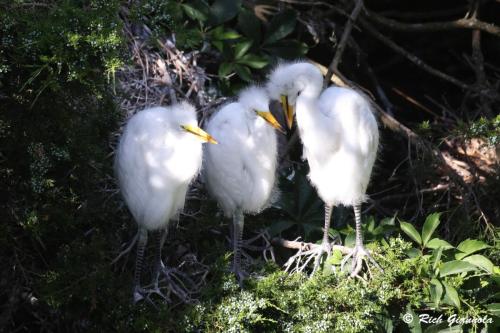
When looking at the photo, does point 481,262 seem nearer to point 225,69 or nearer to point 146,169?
point 146,169

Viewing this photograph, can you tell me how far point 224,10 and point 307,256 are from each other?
128 cm

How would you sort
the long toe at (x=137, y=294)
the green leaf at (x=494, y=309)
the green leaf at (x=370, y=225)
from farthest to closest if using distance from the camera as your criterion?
the green leaf at (x=370, y=225), the long toe at (x=137, y=294), the green leaf at (x=494, y=309)

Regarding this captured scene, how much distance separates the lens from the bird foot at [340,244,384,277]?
2926 millimetres

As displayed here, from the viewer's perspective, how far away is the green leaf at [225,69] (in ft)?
12.2

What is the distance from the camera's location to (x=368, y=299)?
2723 millimetres

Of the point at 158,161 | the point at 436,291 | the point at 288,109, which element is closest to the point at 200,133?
the point at 158,161

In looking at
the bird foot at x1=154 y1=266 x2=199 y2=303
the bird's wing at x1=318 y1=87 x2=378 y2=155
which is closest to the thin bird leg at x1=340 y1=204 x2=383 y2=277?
the bird's wing at x1=318 y1=87 x2=378 y2=155

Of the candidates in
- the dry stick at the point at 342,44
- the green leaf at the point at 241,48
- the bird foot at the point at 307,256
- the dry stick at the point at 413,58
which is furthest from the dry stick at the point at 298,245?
the dry stick at the point at 413,58

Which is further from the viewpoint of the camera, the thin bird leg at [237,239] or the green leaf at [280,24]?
the green leaf at [280,24]

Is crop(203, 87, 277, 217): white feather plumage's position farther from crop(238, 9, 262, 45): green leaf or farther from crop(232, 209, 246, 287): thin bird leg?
crop(238, 9, 262, 45): green leaf

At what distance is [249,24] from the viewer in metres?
3.83

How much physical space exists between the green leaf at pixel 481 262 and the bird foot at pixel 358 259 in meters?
0.33

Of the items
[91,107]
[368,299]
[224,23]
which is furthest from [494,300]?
[224,23]

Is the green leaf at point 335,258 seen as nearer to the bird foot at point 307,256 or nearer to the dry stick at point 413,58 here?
the bird foot at point 307,256
